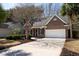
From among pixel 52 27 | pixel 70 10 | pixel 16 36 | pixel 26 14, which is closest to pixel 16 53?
pixel 16 36

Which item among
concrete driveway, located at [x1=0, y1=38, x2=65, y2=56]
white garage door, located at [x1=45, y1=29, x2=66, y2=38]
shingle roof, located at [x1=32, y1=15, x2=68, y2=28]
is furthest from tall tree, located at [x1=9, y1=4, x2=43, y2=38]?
white garage door, located at [x1=45, y1=29, x2=66, y2=38]

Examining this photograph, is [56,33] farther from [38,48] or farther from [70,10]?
[70,10]

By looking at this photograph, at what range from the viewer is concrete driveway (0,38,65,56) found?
8391 millimetres

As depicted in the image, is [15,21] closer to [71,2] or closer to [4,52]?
[4,52]

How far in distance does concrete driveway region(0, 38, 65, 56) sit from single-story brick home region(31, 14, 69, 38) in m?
0.17

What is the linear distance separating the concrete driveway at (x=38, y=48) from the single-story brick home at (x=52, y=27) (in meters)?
0.17

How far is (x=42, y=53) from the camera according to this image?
27.5 feet

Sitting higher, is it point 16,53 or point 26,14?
point 26,14

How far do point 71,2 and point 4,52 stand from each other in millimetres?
2296

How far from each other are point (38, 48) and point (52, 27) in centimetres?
73

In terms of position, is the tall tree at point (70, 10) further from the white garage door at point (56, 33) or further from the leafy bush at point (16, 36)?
the leafy bush at point (16, 36)

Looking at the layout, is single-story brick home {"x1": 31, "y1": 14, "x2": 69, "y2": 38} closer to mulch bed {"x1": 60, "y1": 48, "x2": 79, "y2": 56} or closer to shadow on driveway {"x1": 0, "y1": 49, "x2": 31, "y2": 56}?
mulch bed {"x1": 60, "y1": 48, "x2": 79, "y2": 56}

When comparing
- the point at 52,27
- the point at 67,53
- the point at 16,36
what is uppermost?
the point at 52,27

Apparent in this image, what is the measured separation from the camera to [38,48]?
8.45m
